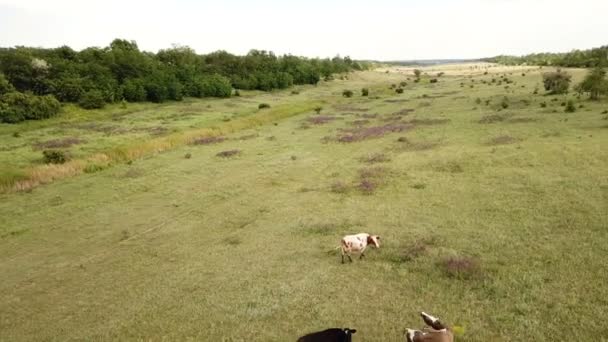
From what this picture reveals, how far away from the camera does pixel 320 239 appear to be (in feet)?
63.9

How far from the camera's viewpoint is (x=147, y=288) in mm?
16188

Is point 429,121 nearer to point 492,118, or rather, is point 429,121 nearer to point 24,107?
point 492,118

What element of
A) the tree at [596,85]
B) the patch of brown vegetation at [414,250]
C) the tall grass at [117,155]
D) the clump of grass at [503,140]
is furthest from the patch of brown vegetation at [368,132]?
the patch of brown vegetation at [414,250]

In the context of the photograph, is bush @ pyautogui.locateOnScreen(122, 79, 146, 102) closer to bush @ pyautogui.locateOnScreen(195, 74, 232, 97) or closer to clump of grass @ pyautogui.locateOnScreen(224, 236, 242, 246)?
bush @ pyautogui.locateOnScreen(195, 74, 232, 97)

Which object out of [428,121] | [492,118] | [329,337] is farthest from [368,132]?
[329,337]

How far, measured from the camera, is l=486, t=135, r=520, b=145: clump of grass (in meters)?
34.3

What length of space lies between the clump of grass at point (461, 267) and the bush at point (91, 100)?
216 ft

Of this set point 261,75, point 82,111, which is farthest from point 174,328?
point 261,75

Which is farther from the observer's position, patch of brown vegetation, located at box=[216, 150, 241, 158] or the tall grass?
patch of brown vegetation, located at box=[216, 150, 241, 158]

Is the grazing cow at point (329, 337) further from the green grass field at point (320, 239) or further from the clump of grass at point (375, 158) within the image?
the clump of grass at point (375, 158)

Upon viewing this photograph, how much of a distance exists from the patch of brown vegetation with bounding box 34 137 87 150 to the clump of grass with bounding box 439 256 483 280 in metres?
41.1

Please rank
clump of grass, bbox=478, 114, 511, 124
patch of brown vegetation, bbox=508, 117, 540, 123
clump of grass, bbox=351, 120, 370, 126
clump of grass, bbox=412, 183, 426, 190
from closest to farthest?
1. clump of grass, bbox=412, 183, 426, 190
2. patch of brown vegetation, bbox=508, 117, 540, 123
3. clump of grass, bbox=478, 114, 511, 124
4. clump of grass, bbox=351, 120, 370, 126

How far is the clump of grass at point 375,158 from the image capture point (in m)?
32.9

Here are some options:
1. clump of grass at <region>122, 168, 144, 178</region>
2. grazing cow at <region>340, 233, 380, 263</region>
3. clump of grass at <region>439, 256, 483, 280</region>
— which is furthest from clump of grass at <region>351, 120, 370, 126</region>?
clump of grass at <region>439, 256, 483, 280</region>
